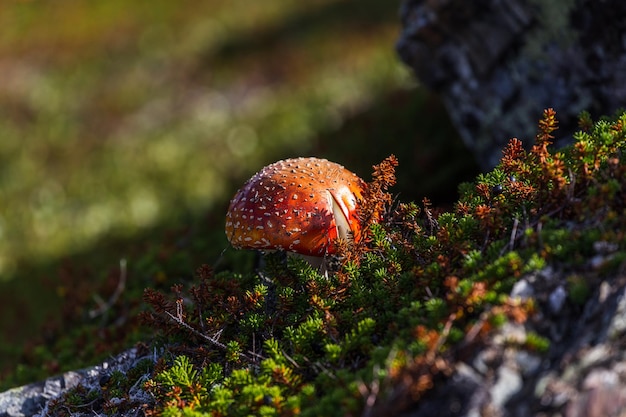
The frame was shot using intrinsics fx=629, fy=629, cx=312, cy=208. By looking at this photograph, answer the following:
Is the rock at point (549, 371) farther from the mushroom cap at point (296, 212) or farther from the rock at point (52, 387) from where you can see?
the rock at point (52, 387)

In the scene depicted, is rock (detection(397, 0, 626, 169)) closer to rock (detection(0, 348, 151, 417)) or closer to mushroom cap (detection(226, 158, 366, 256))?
mushroom cap (detection(226, 158, 366, 256))

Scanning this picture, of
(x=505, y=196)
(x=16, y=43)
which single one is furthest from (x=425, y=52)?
(x=16, y=43)

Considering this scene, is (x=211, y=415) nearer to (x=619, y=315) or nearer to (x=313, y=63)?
(x=619, y=315)

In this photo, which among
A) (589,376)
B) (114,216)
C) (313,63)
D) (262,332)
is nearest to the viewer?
(589,376)

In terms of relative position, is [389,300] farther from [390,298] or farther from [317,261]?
[317,261]

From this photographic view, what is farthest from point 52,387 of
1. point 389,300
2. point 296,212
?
point 389,300
